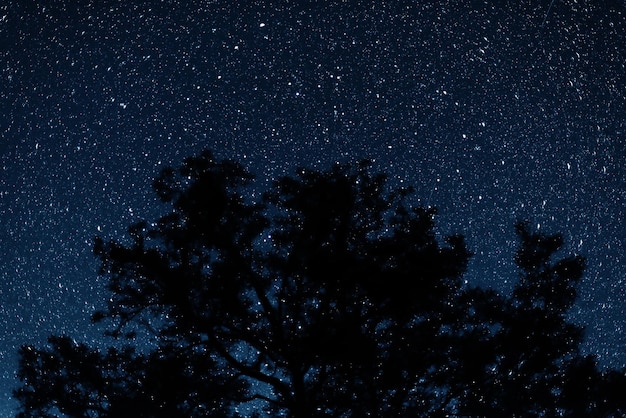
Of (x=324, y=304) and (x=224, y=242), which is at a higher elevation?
(x=224, y=242)

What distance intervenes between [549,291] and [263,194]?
646 centimetres

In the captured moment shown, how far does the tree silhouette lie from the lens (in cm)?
889

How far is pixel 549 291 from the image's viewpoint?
1055 centimetres

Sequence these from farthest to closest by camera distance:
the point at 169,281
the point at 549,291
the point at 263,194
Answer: the point at 549,291 < the point at 263,194 < the point at 169,281

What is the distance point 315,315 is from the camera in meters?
9.02

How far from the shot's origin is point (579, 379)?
10078mm

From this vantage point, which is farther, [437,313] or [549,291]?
[549,291]

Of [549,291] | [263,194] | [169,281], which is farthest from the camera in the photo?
[549,291]

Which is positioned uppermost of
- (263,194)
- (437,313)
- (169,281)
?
(263,194)

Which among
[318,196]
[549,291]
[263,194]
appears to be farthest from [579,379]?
[263,194]

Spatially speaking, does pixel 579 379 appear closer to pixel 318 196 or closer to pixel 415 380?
pixel 415 380

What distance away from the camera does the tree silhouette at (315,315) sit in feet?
29.2

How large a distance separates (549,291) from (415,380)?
3.68 metres

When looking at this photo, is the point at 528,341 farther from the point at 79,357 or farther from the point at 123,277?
the point at 79,357
